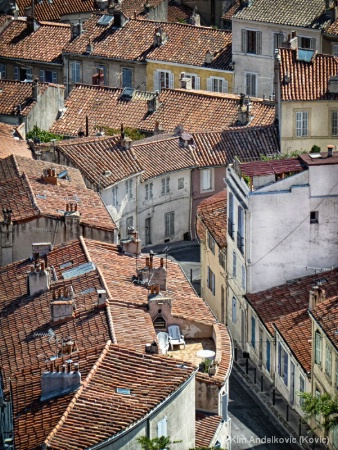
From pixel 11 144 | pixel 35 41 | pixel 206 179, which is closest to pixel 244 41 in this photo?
pixel 35 41

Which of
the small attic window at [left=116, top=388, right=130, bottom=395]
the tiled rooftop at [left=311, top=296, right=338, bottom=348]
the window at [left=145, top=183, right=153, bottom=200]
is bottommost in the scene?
the small attic window at [left=116, top=388, right=130, bottom=395]

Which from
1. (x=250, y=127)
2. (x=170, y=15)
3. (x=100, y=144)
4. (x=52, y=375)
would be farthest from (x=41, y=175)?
(x=170, y=15)

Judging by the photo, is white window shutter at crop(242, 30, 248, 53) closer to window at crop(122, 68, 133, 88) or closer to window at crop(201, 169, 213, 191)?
window at crop(122, 68, 133, 88)

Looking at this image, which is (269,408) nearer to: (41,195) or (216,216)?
(216,216)

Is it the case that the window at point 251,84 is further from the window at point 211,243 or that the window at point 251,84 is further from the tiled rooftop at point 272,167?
the tiled rooftop at point 272,167

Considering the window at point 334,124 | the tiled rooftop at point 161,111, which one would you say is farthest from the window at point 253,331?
the tiled rooftop at point 161,111

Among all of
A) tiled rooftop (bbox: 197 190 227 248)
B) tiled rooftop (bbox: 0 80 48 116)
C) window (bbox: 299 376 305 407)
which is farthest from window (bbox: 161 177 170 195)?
window (bbox: 299 376 305 407)

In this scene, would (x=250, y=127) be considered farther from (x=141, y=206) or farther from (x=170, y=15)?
(x=170, y=15)
